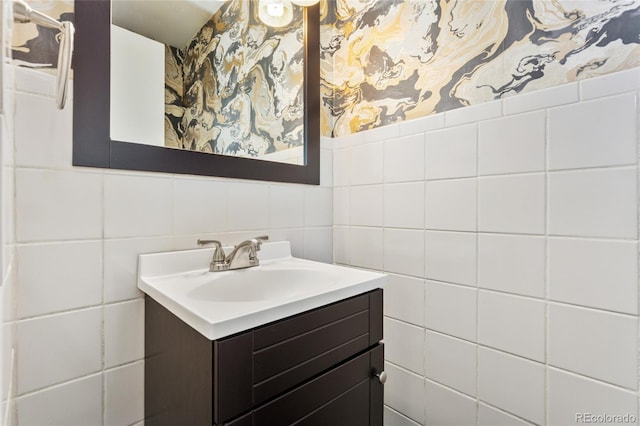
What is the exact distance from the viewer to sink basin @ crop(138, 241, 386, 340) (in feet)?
1.99

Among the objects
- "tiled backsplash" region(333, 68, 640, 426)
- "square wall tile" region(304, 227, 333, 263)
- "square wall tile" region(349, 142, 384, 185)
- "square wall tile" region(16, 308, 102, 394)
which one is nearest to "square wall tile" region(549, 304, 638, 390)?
"tiled backsplash" region(333, 68, 640, 426)

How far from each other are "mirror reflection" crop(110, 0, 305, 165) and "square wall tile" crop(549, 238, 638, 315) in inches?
37.5

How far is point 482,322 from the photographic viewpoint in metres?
0.96

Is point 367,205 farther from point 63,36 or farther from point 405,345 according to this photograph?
point 63,36

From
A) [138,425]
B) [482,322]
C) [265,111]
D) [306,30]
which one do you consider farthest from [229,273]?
[306,30]

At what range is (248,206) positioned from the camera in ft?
3.67

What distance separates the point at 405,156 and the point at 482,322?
2.03 feet

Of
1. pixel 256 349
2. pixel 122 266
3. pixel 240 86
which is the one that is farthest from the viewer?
pixel 240 86

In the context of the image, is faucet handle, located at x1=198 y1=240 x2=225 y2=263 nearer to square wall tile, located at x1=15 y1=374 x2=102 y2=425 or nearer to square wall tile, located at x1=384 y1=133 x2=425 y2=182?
square wall tile, located at x1=15 y1=374 x2=102 y2=425

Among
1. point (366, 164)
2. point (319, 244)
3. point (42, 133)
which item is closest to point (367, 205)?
point (366, 164)

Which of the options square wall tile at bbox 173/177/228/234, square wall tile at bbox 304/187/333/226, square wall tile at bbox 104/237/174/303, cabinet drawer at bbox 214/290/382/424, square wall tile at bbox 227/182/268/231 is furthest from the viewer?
square wall tile at bbox 304/187/333/226

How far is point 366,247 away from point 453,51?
2.56 feet

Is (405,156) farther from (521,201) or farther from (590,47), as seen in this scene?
(590,47)

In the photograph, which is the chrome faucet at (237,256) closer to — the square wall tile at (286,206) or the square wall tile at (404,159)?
the square wall tile at (286,206)
